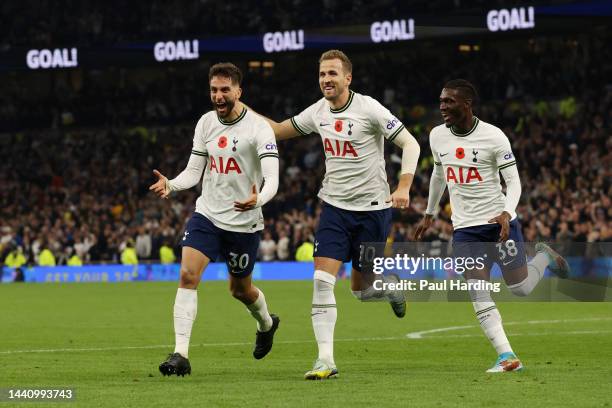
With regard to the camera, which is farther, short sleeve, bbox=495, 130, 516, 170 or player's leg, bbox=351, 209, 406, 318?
short sleeve, bbox=495, 130, 516, 170

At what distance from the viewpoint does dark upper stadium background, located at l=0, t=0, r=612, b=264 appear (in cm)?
3281

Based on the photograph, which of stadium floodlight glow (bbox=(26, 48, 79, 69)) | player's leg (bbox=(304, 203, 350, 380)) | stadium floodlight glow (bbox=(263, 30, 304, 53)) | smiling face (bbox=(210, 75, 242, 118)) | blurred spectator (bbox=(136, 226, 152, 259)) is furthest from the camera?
stadium floodlight glow (bbox=(26, 48, 79, 69))

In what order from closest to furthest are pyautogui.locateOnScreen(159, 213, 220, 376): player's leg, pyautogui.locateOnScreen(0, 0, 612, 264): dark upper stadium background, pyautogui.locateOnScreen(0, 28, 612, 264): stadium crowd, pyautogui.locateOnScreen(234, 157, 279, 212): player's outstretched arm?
1. pyautogui.locateOnScreen(234, 157, 279, 212): player's outstretched arm
2. pyautogui.locateOnScreen(159, 213, 220, 376): player's leg
3. pyautogui.locateOnScreen(0, 28, 612, 264): stadium crowd
4. pyautogui.locateOnScreen(0, 0, 612, 264): dark upper stadium background

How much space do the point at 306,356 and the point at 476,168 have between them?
2.82 metres


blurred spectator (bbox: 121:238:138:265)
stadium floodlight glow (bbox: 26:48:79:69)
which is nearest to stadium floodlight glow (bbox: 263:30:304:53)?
blurred spectator (bbox: 121:238:138:265)

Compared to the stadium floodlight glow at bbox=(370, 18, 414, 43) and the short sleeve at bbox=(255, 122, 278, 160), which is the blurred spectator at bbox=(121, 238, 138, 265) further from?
the short sleeve at bbox=(255, 122, 278, 160)

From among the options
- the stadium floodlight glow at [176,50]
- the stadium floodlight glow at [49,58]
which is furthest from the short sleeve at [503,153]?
the stadium floodlight glow at [49,58]

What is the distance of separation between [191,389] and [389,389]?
139 cm

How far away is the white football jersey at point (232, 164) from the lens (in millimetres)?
9930

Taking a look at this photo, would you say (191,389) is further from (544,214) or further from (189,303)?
(544,214)

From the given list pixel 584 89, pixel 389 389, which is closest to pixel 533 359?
pixel 389 389

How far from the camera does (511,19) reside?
106 ft

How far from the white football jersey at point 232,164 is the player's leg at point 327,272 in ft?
2.25

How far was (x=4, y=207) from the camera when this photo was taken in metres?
43.2
